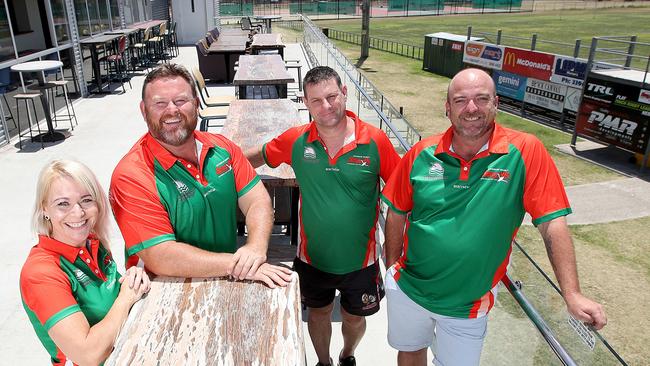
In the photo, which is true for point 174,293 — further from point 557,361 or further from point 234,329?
point 557,361

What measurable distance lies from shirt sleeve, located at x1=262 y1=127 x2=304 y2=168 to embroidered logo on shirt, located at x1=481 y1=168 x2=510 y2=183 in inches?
49.2

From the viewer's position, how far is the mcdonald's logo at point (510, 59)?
15.9 m

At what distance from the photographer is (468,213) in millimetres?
2252

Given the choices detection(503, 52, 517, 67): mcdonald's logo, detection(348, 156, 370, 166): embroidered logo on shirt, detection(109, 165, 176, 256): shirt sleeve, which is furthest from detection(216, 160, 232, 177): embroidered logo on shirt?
detection(503, 52, 517, 67): mcdonald's logo

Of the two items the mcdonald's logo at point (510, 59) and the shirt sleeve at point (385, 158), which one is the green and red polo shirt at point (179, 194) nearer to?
the shirt sleeve at point (385, 158)

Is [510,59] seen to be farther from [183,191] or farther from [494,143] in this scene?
[183,191]

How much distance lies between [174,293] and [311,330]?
5.78ft

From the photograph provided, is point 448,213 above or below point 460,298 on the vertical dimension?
above

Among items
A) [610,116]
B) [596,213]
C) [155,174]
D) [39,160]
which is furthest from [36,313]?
[610,116]

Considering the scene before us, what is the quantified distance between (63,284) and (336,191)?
1.54m

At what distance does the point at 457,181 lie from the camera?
7.52 ft

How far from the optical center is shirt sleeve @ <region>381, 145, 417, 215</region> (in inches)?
96.4

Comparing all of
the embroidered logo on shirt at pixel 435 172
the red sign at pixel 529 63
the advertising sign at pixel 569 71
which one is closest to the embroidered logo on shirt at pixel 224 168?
the embroidered logo on shirt at pixel 435 172

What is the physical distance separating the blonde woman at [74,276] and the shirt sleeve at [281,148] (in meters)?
1.26
